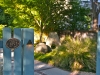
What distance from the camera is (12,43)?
2.80 meters

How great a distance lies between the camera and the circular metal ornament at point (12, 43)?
278 cm

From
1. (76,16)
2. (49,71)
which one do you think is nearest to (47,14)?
(76,16)

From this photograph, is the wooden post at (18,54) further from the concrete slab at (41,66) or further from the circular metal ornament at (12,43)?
the concrete slab at (41,66)

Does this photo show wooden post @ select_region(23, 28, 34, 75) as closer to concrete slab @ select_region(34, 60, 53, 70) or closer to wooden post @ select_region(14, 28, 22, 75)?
wooden post @ select_region(14, 28, 22, 75)

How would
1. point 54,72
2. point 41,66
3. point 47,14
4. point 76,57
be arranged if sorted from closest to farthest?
point 54,72
point 76,57
point 41,66
point 47,14

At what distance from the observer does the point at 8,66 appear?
2.89 m

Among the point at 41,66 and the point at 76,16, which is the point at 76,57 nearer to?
the point at 41,66

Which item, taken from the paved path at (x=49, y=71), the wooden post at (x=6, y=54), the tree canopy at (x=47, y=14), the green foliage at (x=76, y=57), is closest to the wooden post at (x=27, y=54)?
the wooden post at (x=6, y=54)

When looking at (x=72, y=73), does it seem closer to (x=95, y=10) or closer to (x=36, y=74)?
(x=36, y=74)

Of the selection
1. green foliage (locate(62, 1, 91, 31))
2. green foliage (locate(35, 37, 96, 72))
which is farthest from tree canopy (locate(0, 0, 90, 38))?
green foliage (locate(35, 37, 96, 72))

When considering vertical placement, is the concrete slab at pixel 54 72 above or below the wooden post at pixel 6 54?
below

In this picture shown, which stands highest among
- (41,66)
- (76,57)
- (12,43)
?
(12,43)

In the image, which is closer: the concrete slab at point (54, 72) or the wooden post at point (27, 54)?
the wooden post at point (27, 54)

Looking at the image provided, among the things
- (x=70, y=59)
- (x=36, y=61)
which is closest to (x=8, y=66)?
(x=70, y=59)
